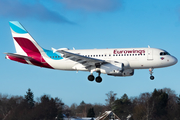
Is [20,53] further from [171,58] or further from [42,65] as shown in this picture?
[171,58]

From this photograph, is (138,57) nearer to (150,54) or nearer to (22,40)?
(150,54)

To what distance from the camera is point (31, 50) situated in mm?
60625

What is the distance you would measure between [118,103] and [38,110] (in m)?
49.5

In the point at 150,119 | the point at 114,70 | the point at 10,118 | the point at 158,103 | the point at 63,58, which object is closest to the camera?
the point at 114,70

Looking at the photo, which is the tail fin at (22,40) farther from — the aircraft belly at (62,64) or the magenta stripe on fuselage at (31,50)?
the aircraft belly at (62,64)

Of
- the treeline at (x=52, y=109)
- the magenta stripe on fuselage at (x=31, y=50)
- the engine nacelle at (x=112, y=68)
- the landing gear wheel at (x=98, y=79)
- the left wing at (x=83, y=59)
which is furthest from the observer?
the treeline at (x=52, y=109)

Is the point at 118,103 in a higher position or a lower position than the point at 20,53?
lower

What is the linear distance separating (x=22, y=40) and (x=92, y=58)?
1623 cm

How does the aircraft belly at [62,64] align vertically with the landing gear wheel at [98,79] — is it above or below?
above

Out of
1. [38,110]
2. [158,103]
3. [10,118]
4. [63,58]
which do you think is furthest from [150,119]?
[63,58]

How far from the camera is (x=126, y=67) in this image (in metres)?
55.3

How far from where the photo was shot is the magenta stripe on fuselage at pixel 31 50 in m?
59.5

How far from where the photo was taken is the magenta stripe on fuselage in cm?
5947

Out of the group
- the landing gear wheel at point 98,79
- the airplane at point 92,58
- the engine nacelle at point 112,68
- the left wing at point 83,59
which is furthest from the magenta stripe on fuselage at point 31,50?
the engine nacelle at point 112,68
